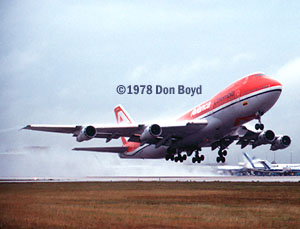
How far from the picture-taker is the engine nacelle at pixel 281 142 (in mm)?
60781

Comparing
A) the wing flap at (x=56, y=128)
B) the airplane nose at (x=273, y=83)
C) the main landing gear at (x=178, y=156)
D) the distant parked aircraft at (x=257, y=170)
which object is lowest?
the distant parked aircraft at (x=257, y=170)

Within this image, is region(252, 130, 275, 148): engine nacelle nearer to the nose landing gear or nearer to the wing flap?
the nose landing gear

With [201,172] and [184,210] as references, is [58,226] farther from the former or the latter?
[201,172]

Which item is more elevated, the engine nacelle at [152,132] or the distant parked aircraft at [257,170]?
the engine nacelle at [152,132]

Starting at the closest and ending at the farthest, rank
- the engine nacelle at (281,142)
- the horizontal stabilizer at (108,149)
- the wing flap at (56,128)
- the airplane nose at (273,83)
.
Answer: the airplane nose at (273,83), the wing flap at (56,128), the engine nacelle at (281,142), the horizontal stabilizer at (108,149)

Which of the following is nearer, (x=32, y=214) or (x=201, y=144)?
(x=32, y=214)

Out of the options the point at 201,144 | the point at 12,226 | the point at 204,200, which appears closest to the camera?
the point at 12,226

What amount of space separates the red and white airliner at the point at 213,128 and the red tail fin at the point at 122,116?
320 inches

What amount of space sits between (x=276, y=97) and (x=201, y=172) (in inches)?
1706

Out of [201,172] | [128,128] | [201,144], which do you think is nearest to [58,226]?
[128,128]

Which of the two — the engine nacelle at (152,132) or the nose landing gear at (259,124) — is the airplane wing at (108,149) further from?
the nose landing gear at (259,124)

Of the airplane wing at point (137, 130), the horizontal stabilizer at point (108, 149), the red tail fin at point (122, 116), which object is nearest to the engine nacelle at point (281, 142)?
the airplane wing at point (137, 130)

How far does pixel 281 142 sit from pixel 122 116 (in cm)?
2605

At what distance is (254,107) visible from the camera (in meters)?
45.6
